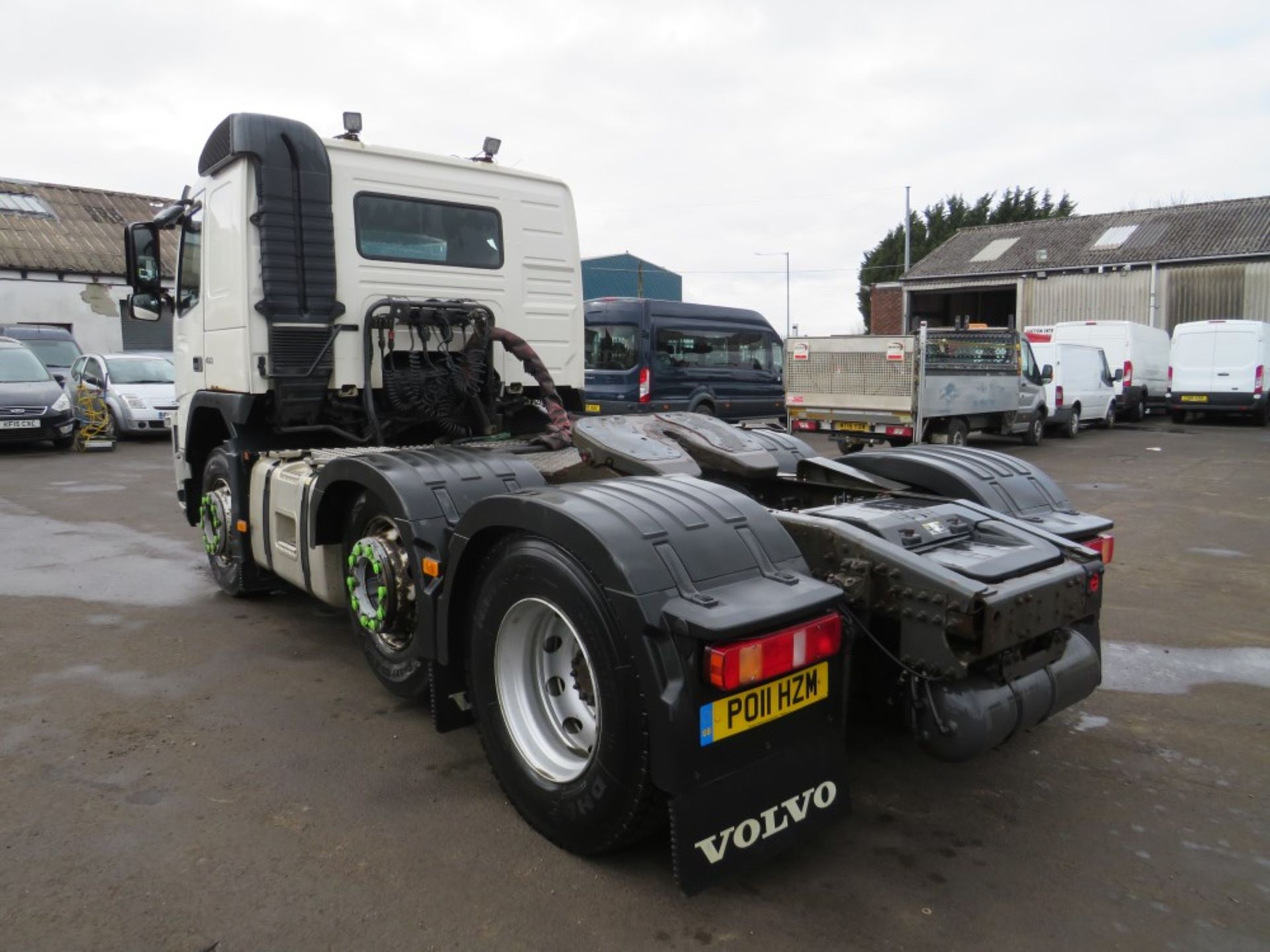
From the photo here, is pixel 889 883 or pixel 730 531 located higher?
pixel 730 531

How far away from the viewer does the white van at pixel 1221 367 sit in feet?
71.8

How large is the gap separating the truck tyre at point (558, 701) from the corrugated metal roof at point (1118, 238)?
32.4 m

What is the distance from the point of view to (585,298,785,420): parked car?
50.1 ft

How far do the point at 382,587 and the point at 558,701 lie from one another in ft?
3.75

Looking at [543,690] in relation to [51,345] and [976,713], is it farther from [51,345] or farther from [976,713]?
[51,345]

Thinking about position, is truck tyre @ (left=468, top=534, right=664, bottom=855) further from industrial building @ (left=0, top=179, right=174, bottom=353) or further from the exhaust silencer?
industrial building @ (left=0, top=179, right=174, bottom=353)

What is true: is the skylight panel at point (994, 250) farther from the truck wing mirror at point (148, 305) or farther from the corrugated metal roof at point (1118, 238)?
the truck wing mirror at point (148, 305)

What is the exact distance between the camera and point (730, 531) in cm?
294

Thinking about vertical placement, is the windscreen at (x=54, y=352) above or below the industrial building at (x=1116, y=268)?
below

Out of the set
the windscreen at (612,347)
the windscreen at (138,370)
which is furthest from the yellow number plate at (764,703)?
the windscreen at (138,370)

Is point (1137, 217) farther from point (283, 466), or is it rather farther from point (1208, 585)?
point (283, 466)

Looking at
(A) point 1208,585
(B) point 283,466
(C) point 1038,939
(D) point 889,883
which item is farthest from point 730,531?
(A) point 1208,585

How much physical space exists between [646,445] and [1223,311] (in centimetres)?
3088

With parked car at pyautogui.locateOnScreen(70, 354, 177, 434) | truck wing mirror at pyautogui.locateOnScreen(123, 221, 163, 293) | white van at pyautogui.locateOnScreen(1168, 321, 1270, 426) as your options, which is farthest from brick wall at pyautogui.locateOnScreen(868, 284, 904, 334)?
truck wing mirror at pyautogui.locateOnScreen(123, 221, 163, 293)
